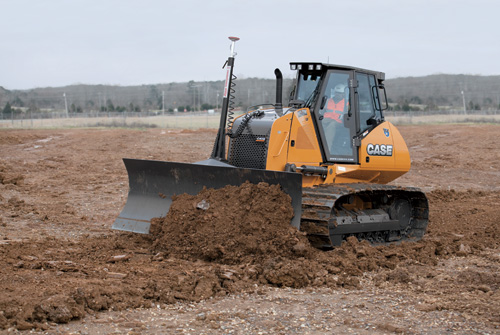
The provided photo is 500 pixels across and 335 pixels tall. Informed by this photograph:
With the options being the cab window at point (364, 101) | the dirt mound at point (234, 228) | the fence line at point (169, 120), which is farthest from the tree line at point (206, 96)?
the dirt mound at point (234, 228)

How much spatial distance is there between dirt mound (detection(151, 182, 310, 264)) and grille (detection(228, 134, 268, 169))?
0.91 meters

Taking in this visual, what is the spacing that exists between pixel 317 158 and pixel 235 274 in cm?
283

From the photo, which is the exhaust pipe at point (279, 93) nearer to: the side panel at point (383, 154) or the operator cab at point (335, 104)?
the operator cab at point (335, 104)

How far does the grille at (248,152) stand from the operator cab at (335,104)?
881 millimetres

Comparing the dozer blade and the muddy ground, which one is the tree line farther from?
the muddy ground

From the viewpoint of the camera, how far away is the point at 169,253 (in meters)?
8.67

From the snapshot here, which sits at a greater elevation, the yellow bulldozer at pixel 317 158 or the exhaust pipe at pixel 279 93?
the exhaust pipe at pixel 279 93

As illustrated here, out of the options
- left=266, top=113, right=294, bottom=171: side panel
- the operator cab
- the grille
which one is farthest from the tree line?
left=266, top=113, right=294, bottom=171: side panel

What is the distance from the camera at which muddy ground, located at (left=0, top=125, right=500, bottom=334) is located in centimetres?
596

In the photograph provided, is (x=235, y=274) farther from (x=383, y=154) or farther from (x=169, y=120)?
(x=169, y=120)

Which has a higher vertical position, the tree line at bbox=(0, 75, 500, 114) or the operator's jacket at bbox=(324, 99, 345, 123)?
the tree line at bbox=(0, 75, 500, 114)

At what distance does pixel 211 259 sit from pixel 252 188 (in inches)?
44.3

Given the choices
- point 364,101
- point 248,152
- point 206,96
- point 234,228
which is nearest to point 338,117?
point 364,101

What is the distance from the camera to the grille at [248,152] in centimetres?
941
